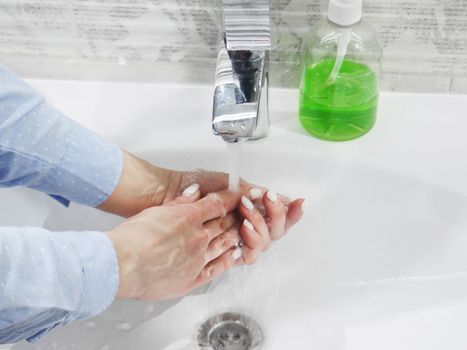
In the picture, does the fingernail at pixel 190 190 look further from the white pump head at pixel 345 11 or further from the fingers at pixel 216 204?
the white pump head at pixel 345 11

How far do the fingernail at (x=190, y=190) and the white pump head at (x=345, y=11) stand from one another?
0.53 ft

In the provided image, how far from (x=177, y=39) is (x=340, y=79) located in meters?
0.14

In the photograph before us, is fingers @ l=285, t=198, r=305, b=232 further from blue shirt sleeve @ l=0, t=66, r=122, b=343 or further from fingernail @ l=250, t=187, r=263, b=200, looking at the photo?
blue shirt sleeve @ l=0, t=66, r=122, b=343

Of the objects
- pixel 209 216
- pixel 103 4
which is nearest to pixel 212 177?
pixel 209 216

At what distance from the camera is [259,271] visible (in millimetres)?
601

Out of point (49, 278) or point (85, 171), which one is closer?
point (49, 278)

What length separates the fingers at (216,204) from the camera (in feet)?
1.78

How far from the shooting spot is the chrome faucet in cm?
46

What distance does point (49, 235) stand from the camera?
43 cm

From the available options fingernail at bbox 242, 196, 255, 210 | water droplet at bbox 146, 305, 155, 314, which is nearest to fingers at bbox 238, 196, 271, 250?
fingernail at bbox 242, 196, 255, 210

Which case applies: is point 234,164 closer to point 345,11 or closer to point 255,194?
point 255,194

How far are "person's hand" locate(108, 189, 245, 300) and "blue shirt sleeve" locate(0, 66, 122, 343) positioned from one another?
0.03 meters

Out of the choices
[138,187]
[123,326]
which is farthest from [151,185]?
[123,326]

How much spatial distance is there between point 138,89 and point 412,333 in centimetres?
30
